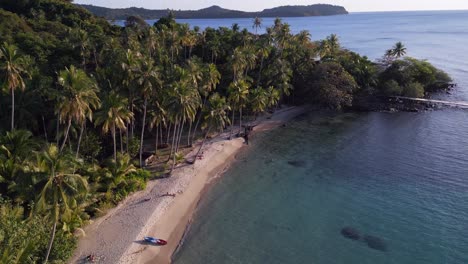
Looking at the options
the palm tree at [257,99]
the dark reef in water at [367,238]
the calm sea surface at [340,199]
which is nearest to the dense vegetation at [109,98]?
the palm tree at [257,99]

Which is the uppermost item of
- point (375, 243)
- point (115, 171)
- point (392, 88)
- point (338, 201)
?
point (392, 88)

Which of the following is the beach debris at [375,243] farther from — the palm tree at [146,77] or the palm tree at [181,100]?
the palm tree at [146,77]

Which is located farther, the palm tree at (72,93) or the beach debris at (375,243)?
the beach debris at (375,243)

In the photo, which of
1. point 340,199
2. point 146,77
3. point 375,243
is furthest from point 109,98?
point 375,243

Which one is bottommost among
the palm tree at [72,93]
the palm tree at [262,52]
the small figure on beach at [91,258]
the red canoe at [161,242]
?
the red canoe at [161,242]

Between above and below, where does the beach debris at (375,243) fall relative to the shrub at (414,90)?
below

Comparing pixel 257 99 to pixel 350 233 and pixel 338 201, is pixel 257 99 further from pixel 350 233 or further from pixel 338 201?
pixel 350 233

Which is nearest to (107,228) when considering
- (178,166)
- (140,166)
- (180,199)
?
(180,199)
